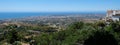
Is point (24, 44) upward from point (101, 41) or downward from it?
downward

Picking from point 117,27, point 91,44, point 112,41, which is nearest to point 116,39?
point 112,41

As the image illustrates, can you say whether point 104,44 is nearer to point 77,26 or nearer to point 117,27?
point 117,27

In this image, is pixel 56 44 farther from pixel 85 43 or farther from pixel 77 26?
pixel 77 26

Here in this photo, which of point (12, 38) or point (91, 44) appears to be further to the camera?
point (12, 38)

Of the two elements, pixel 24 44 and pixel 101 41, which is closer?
pixel 101 41

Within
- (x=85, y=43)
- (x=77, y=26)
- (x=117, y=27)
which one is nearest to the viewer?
(x=85, y=43)

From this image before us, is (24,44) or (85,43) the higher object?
(85,43)

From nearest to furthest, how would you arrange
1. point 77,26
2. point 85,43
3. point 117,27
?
point 85,43 < point 117,27 < point 77,26

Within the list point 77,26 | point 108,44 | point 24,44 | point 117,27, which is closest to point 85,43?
point 108,44
